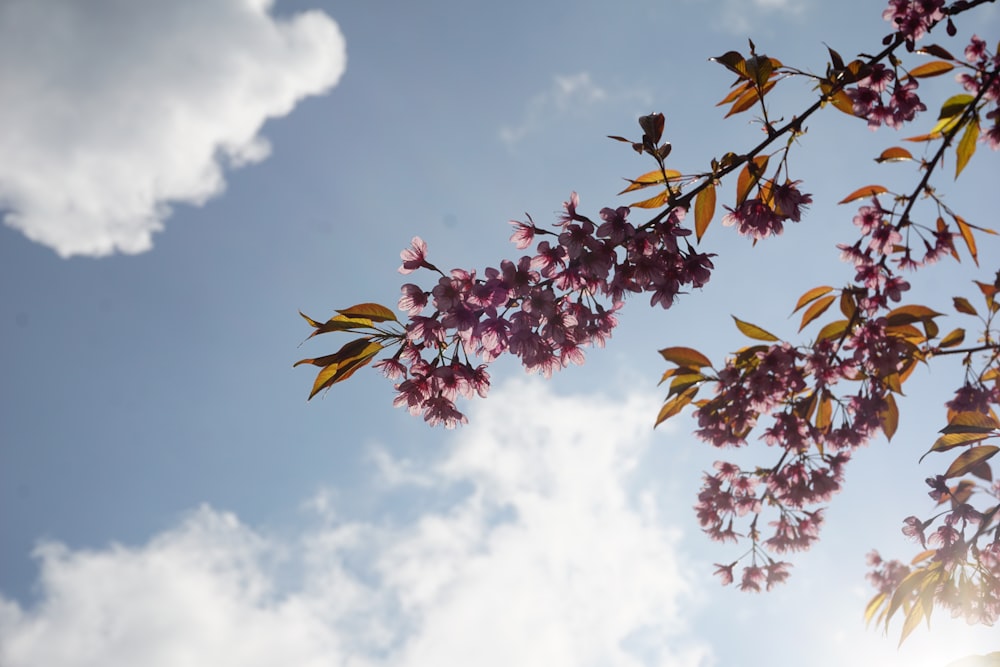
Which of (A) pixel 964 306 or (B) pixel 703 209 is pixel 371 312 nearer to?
(B) pixel 703 209

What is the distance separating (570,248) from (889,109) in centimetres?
133

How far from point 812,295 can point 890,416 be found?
0.39 metres

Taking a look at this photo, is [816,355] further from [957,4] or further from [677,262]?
[957,4]

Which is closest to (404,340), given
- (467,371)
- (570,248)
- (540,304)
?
(467,371)

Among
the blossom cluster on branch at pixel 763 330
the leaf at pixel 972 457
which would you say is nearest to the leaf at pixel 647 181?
the blossom cluster on branch at pixel 763 330

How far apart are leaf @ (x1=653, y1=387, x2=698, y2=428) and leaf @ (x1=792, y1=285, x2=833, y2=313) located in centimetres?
38

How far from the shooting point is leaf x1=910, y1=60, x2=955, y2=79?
2.01m

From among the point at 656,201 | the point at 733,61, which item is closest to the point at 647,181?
the point at 656,201

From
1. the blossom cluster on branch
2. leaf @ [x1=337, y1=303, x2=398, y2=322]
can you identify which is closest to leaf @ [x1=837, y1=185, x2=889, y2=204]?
the blossom cluster on branch

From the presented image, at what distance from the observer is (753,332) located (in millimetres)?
1827

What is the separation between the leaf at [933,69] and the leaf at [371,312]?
1.89 m

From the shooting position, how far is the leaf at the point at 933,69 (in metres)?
2.01

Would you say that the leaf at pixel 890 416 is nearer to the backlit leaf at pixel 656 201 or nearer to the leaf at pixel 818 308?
the leaf at pixel 818 308

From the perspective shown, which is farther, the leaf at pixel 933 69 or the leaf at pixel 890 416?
the leaf at pixel 933 69
